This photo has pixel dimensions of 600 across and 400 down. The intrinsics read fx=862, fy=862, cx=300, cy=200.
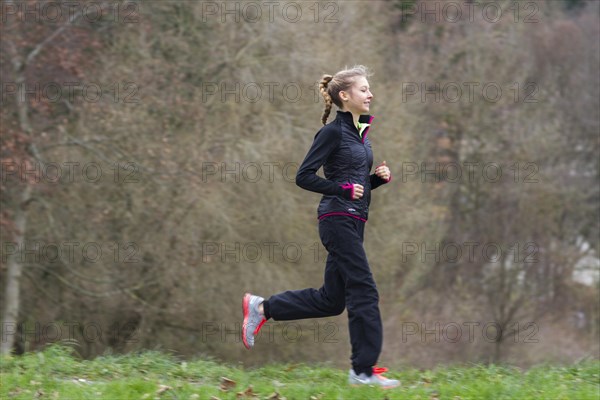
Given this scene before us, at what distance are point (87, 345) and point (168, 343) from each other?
1767 millimetres

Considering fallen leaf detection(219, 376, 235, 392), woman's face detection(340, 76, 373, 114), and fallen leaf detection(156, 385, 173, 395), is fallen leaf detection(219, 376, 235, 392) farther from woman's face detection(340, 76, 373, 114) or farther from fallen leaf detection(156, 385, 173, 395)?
woman's face detection(340, 76, 373, 114)

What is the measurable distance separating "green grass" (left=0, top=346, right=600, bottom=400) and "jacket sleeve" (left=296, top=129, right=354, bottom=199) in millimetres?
1412

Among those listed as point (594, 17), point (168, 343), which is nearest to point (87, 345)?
point (168, 343)

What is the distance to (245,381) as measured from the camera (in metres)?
6.55

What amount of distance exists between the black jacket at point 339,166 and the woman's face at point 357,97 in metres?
0.06

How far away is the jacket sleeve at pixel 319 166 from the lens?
6086 mm

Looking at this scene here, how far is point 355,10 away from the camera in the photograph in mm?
21359

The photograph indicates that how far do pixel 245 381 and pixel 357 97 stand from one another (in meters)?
2.30
